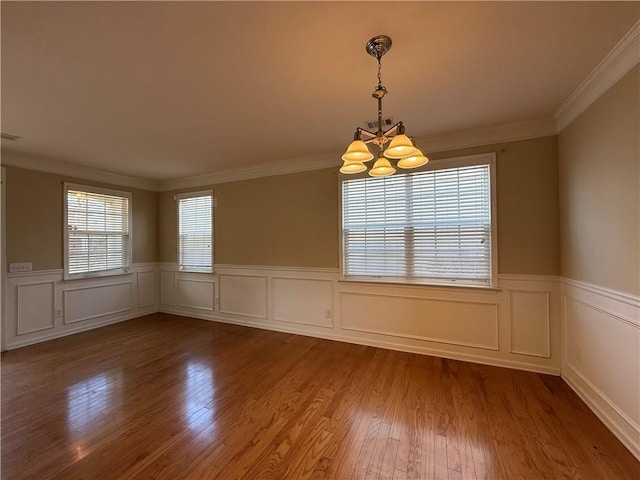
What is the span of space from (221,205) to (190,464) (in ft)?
11.9

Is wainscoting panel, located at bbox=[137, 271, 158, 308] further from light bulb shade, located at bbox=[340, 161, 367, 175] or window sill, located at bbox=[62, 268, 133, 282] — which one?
light bulb shade, located at bbox=[340, 161, 367, 175]

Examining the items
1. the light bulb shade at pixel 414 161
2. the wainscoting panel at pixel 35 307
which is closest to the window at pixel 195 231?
the wainscoting panel at pixel 35 307

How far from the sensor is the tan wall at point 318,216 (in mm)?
2822

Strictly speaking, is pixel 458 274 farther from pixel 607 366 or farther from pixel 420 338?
pixel 607 366

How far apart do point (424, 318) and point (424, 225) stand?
1077 mm

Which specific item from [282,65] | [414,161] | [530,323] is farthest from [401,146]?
[530,323]

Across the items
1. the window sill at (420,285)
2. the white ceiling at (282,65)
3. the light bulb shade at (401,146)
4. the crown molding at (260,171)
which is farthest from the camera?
the crown molding at (260,171)

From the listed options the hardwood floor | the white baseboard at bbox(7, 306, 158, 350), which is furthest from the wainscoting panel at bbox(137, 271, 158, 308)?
the hardwood floor

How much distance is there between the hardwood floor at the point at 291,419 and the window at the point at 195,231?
1.88m

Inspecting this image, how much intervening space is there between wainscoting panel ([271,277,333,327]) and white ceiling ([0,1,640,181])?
78.9 inches

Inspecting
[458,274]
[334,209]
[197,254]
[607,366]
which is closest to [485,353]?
[458,274]

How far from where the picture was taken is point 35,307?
3.80 m

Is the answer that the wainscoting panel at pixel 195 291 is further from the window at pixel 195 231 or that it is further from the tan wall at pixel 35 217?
the tan wall at pixel 35 217

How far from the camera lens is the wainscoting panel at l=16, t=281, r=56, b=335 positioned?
3.67m
